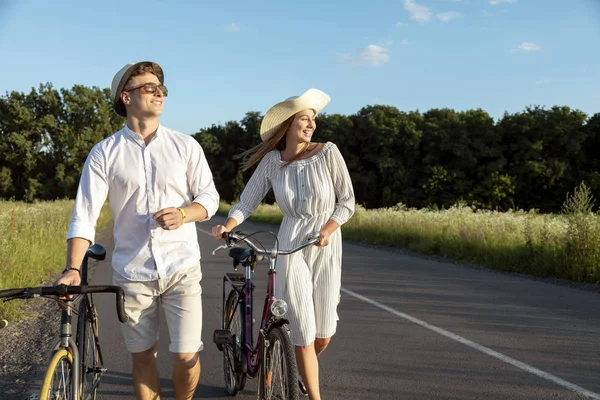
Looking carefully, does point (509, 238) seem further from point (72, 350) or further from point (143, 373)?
point (72, 350)

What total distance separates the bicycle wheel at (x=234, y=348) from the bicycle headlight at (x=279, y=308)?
635mm

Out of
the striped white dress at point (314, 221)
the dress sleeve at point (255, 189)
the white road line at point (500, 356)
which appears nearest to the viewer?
the striped white dress at point (314, 221)

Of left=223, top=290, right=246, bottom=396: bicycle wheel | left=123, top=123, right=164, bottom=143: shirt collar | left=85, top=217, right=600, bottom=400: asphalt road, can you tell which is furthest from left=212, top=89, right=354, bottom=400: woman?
left=85, top=217, right=600, bottom=400: asphalt road

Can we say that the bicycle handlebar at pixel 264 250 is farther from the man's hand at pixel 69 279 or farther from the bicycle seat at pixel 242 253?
the man's hand at pixel 69 279

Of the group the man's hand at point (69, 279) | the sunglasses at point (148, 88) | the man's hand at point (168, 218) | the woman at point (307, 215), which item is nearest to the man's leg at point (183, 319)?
the man's hand at point (168, 218)

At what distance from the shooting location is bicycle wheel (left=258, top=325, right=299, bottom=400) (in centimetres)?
332

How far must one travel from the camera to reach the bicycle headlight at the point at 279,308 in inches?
137

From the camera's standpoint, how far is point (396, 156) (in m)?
68.2

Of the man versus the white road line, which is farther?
the white road line

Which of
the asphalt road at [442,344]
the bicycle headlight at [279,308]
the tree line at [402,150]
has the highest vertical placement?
the tree line at [402,150]

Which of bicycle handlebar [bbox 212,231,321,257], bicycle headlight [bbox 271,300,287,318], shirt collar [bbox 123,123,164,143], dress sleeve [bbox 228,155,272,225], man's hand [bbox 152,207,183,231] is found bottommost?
bicycle headlight [bbox 271,300,287,318]

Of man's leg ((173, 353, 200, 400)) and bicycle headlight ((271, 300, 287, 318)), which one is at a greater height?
bicycle headlight ((271, 300, 287, 318))

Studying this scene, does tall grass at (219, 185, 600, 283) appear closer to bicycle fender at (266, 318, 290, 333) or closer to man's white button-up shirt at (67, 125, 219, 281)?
bicycle fender at (266, 318, 290, 333)

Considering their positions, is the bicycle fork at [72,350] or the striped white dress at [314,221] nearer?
the bicycle fork at [72,350]
